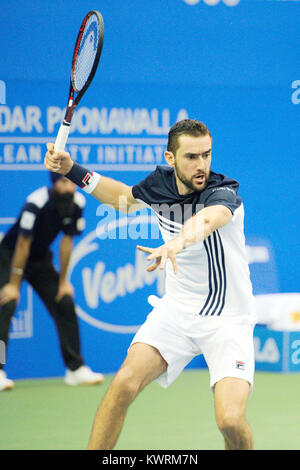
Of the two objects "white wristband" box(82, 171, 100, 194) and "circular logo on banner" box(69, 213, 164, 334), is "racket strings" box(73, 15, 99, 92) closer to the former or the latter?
"white wristband" box(82, 171, 100, 194)

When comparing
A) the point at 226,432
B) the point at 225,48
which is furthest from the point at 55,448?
the point at 225,48

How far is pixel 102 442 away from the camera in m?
3.68

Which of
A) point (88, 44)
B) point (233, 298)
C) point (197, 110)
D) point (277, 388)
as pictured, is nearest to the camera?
point (233, 298)

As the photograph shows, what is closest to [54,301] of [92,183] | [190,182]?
[92,183]

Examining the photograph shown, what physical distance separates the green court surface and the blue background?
0.57 meters

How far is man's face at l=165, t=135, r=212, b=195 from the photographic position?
3.78 metres

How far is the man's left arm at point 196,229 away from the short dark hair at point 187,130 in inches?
15.9

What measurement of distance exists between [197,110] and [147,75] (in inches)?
19.8

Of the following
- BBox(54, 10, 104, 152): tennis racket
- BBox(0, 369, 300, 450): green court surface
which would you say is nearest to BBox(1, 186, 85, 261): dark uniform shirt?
BBox(0, 369, 300, 450): green court surface

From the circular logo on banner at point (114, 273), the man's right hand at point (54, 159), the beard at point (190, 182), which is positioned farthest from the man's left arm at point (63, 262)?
the beard at point (190, 182)

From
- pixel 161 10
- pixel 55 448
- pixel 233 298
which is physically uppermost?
pixel 161 10

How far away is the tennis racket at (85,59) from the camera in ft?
13.2

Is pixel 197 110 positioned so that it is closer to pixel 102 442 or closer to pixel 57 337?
pixel 57 337

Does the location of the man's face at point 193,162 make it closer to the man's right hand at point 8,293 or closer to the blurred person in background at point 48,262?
the blurred person in background at point 48,262
